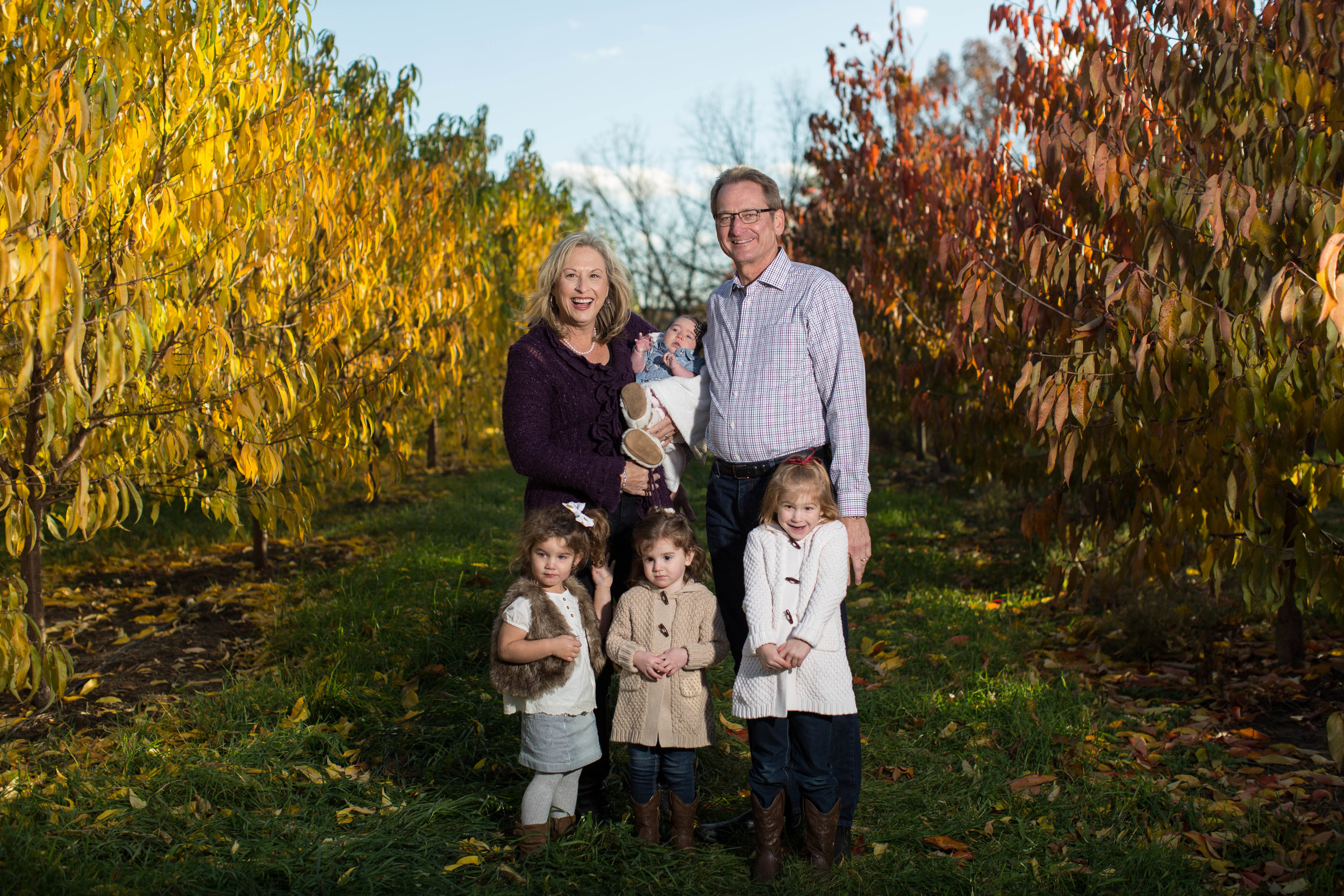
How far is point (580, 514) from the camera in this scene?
10.0 ft

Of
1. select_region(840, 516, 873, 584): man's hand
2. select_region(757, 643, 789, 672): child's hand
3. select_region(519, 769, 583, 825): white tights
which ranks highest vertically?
select_region(840, 516, 873, 584): man's hand

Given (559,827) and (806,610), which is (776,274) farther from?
(559,827)

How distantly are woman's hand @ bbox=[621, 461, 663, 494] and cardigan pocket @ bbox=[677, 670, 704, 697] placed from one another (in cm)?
59

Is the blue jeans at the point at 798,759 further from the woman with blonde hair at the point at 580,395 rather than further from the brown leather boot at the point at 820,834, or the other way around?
the woman with blonde hair at the point at 580,395

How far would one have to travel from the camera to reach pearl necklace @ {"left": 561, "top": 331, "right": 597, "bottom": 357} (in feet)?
10.4

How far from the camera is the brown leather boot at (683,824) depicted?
3.10 m

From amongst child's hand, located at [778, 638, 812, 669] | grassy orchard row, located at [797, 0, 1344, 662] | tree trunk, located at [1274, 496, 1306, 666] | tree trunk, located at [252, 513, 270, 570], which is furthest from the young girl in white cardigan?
tree trunk, located at [252, 513, 270, 570]

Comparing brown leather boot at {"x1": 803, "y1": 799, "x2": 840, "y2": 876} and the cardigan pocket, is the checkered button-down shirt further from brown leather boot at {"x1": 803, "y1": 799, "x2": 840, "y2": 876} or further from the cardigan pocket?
brown leather boot at {"x1": 803, "y1": 799, "x2": 840, "y2": 876}

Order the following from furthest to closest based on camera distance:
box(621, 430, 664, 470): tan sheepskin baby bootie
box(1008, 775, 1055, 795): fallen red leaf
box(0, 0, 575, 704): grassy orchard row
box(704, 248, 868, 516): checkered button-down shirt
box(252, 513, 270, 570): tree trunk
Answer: box(252, 513, 270, 570): tree trunk → box(1008, 775, 1055, 795): fallen red leaf → box(621, 430, 664, 470): tan sheepskin baby bootie → box(704, 248, 868, 516): checkered button-down shirt → box(0, 0, 575, 704): grassy orchard row

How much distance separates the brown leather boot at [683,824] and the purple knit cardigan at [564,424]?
3.12 feet

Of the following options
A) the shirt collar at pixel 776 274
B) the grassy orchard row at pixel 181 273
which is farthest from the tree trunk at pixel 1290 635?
the grassy orchard row at pixel 181 273

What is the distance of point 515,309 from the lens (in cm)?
1173

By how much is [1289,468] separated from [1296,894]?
1448 mm

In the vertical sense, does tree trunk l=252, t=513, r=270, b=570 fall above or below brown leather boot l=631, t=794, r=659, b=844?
above
